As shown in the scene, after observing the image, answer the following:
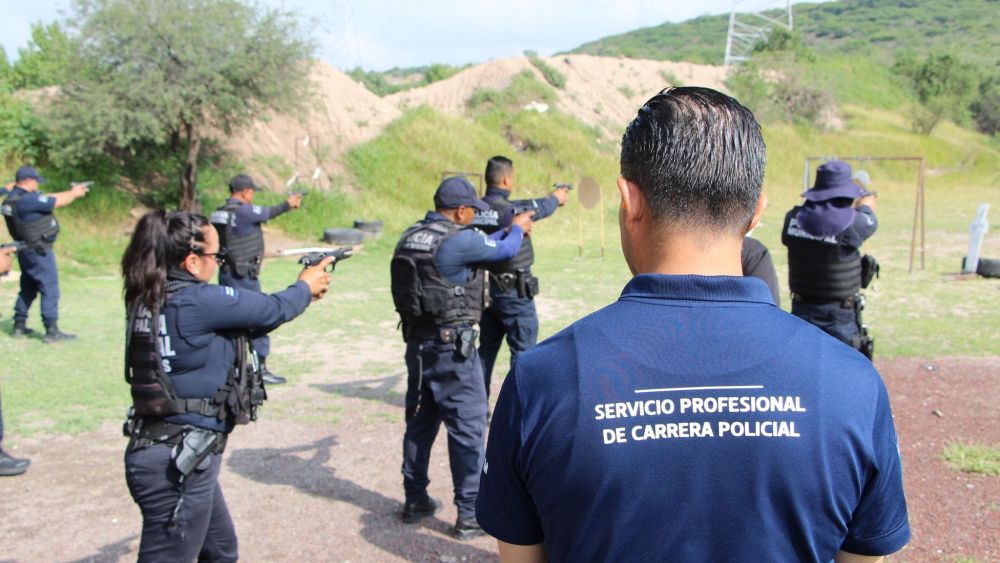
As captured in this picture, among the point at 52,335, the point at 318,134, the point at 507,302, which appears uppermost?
the point at 318,134

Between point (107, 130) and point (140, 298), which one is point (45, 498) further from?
point (107, 130)

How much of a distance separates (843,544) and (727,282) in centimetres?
52

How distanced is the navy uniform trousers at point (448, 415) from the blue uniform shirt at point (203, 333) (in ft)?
4.67

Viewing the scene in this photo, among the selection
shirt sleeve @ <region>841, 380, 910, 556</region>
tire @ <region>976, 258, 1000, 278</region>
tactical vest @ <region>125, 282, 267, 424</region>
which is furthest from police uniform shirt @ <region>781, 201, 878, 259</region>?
tire @ <region>976, 258, 1000, 278</region>

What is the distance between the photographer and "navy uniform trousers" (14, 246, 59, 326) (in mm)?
8898

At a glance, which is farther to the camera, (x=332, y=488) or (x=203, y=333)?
(x=332, y=488)

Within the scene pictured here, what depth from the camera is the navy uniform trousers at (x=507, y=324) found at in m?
6.42

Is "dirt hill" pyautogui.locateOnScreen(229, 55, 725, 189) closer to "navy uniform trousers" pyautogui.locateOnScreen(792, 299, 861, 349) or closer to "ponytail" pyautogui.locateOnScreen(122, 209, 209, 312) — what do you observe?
"navy uniform trousers" pyautogui.locateOnScreen(792, 299, 861, 349)

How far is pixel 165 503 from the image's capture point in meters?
3.19

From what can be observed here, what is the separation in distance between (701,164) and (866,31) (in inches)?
4022

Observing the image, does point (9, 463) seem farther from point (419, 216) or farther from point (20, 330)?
point (419, 216)

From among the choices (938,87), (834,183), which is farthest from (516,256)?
(938,87)

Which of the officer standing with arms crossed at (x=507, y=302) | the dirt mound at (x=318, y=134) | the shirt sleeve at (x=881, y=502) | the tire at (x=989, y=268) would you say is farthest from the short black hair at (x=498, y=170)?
the dirt mound at (x=318, y=134)

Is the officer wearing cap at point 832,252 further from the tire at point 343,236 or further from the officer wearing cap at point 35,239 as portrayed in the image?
the tire at point 343,236
